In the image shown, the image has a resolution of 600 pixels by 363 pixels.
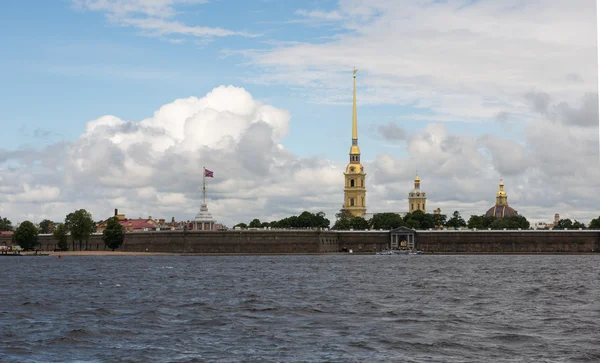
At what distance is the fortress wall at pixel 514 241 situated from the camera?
151 metres

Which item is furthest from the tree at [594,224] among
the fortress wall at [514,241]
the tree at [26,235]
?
the tree at [26,235]

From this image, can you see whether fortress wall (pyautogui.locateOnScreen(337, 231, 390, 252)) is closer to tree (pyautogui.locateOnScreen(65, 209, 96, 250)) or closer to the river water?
tree (pyautogui.locateOnScreen(65, 209, 96, 250))

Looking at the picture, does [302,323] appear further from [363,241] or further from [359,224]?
[359,224]

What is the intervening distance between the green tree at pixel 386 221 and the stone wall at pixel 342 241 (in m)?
14.8

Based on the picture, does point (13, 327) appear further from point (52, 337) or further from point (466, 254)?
point (466, 254)

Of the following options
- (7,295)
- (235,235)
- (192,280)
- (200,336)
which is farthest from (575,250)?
(200,336)

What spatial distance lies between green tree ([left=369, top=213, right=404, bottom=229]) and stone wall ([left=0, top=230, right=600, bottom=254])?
48.5 ft

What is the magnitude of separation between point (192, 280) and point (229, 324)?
30.4 metres

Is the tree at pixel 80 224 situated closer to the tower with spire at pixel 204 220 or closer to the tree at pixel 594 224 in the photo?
the tower with spire at pixel 204 220

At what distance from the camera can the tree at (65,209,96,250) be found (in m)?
162

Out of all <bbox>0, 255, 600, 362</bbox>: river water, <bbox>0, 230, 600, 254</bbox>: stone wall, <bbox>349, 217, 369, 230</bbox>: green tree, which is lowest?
<bbox>0, 255, 600, 362</bbox>: river water

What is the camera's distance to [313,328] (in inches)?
1254

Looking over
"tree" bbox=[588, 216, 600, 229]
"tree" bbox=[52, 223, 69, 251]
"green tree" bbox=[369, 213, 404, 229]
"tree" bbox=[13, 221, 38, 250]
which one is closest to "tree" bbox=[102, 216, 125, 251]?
"tree" bbox=[52, 223, 69, 251]

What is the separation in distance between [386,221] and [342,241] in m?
25.7
